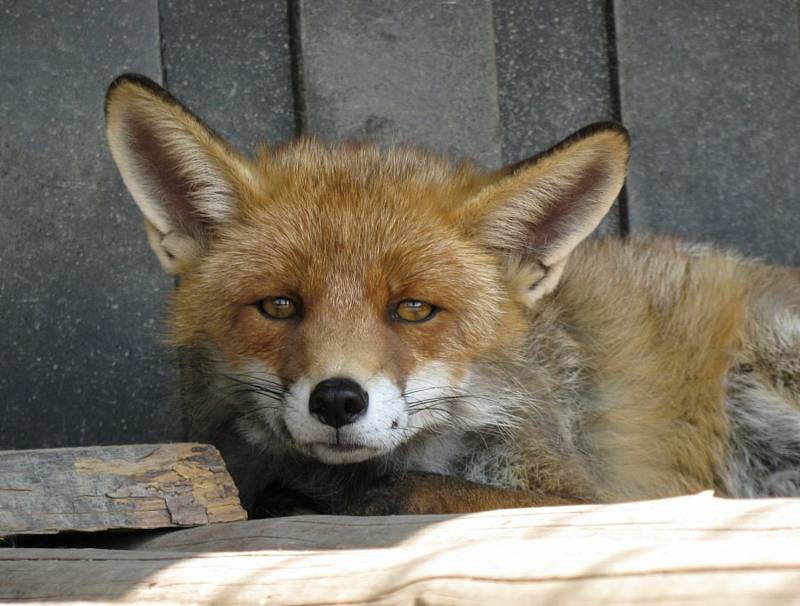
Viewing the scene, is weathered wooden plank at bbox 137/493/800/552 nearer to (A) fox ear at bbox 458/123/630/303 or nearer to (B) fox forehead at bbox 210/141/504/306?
(B) fox forehead at bbox 210/141/504/306

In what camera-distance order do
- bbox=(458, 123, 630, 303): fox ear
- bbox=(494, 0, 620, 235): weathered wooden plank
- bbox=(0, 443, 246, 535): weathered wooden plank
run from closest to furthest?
1. bbox=(0, 443, 246, 535): weathered wooden plank
2. bbox=(458, 123, 630, 303): fox ear
3. bbox=(494, 0, 620, 235): weathered wooden plank

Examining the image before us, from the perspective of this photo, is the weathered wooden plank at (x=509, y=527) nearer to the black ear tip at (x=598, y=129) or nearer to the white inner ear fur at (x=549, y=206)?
the white inner ear fur at (x=549, y=206)

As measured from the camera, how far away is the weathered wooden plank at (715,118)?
→ 5.09m

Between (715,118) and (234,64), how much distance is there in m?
2.27

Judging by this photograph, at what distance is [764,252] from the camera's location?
524 centimetres

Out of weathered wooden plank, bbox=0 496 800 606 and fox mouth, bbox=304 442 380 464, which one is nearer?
weathered wooden plank, bbox=0 496 800 606

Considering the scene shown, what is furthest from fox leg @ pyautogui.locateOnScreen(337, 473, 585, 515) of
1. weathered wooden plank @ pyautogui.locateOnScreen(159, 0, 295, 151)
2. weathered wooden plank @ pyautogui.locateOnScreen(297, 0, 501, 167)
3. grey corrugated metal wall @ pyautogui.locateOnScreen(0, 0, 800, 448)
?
weathered wooden plank @ pyautogui.locateOnScreen(159, 0, 295, 151)

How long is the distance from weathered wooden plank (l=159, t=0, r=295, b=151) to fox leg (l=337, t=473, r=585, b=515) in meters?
2.02

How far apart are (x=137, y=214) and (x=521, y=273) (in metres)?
1.75

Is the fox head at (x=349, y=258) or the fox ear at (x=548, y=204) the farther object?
the fox ear at (x=548, y=204)

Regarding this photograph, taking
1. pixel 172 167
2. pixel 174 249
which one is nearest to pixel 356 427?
pixel 174 249

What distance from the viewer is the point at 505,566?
181cm

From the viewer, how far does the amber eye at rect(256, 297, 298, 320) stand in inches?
127

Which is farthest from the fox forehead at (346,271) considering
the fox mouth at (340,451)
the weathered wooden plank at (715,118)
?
the weathered wooden plank at (715,118)
